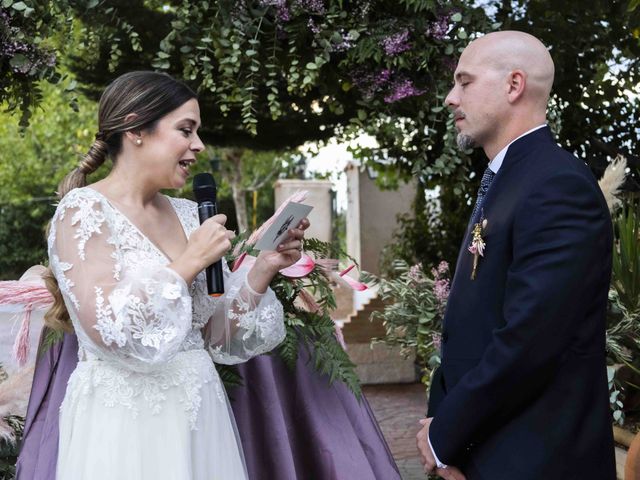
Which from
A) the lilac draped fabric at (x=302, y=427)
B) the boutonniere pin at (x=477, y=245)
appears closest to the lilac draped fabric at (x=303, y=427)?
the lilac draped fabric at (x=302, y=427)

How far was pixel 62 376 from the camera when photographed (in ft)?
9.02

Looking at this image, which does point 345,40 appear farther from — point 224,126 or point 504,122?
point 224,126

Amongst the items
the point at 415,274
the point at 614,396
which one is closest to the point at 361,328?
the point at 415,274

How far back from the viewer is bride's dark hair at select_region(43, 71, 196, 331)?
8.09 ft

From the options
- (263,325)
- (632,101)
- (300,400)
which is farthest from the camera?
(632,101)

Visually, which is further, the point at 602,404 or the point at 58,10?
the point at 58,10

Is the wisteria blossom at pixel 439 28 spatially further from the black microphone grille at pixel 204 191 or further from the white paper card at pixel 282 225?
the black microphone grille at pixel 204 191

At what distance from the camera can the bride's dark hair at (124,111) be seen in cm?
246

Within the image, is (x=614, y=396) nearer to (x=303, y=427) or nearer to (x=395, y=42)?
(x=303, y=427)

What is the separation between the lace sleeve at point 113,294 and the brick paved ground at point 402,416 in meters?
4.24

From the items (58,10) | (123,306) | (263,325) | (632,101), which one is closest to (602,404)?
(263,325)

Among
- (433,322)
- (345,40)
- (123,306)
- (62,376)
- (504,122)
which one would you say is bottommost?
(433,322)

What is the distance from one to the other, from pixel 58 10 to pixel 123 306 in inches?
95.4

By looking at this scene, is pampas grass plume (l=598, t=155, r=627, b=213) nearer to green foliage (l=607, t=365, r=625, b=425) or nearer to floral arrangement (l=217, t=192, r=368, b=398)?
green foliage (l=607, t=365, r=625, b=425)
